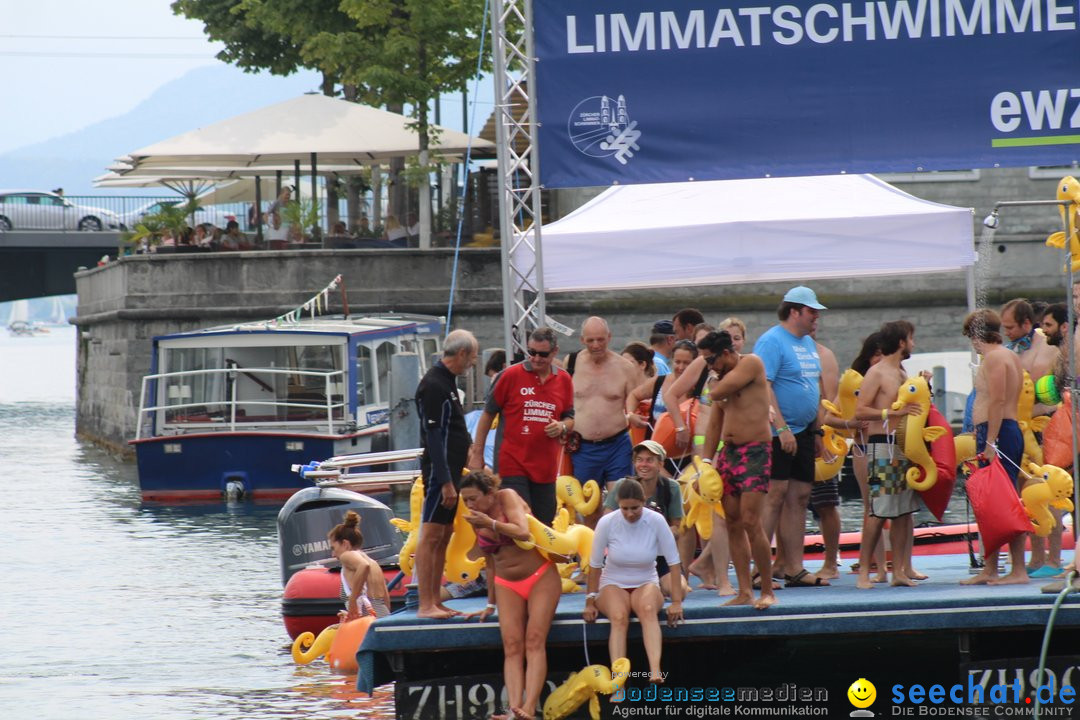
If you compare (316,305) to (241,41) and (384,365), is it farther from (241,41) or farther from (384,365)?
(241,41)

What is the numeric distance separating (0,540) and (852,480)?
12.2 metres

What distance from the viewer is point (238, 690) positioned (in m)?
12.0

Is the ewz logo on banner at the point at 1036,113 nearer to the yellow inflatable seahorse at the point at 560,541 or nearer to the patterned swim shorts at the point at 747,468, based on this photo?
the patterned swim shorts at the point at 747,468

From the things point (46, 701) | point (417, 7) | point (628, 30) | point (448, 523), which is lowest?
point (46, 701)

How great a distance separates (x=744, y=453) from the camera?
926cm

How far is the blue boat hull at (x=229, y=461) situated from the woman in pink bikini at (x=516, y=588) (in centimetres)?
1498

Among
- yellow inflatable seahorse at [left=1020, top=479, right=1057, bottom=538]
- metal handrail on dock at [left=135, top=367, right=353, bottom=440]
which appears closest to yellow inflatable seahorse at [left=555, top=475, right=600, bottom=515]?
yellow inflatable seahorse at [left=1020, top=479, right=1057, bottom=538]

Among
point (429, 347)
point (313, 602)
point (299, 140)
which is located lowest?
point (313, 602)

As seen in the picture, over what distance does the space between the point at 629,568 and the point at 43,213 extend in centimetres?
4326

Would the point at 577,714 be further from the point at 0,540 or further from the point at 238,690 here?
the point at 0,540

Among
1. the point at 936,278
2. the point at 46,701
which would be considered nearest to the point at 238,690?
the point at 46,701

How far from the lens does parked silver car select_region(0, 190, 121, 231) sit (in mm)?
48531
